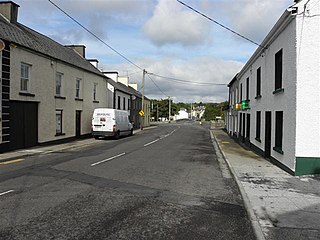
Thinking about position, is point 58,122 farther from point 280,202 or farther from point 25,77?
point 280,202

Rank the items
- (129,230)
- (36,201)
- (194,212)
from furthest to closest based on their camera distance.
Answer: (36,201)
(194,212)
(129,230)

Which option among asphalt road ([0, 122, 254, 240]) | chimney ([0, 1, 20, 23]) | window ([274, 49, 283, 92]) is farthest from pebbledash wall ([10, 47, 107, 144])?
window ([274, 49, 283, 92])

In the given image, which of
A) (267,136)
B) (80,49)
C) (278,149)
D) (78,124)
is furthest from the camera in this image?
(80,49)

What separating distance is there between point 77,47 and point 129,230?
2965 cm

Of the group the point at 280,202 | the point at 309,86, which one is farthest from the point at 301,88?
the point at 280,202

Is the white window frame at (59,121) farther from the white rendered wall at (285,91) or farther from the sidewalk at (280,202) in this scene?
the sidewalk at (280,202)

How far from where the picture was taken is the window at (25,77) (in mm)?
17595

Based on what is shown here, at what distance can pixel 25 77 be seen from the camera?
1789cm

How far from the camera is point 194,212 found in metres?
6.36

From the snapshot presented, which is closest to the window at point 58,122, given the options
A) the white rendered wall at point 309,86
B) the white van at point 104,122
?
the white van at point 104,122

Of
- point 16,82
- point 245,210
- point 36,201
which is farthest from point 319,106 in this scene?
point 16,82

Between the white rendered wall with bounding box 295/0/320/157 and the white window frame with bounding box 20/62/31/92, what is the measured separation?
1365 centimetres

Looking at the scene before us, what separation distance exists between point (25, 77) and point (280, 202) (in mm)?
15111

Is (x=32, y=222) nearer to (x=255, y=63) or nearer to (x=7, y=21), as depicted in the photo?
(x=255, y=63)
